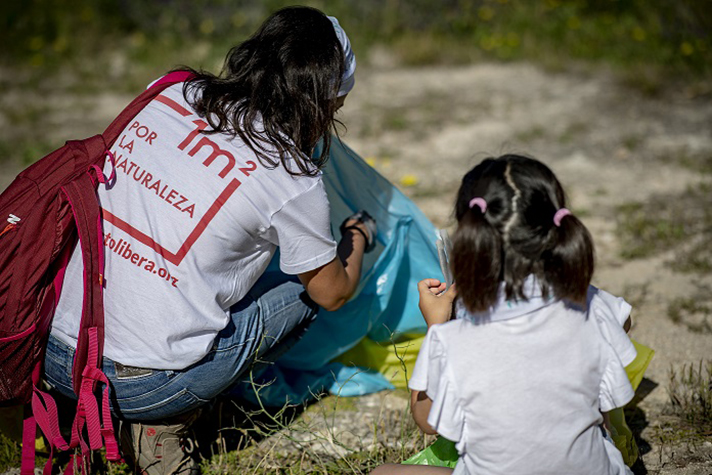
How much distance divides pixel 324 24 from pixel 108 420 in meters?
1.18

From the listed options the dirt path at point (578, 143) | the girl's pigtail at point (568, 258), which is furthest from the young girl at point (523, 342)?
the dirt path at point (578, 143)

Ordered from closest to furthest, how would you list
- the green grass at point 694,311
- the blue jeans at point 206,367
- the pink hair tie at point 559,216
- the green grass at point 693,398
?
the pink hair tie at point 559,216, the blue jeans at point 206,367, the green grass at point 693,398, the green grass at point 694,311

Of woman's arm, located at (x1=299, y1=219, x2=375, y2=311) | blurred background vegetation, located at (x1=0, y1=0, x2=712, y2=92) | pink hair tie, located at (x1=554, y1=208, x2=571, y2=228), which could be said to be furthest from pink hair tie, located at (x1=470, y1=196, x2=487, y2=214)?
blurred background vegetation, located at (x1=0, y1=0, x2=712, y2=92)

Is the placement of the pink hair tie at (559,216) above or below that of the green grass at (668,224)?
above

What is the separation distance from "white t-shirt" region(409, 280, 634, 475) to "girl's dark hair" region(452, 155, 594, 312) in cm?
6

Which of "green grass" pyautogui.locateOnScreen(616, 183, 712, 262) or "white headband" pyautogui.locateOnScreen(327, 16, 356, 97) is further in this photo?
"green grass" pyautogui.locateOnScreen(616, 183, 712, 262)

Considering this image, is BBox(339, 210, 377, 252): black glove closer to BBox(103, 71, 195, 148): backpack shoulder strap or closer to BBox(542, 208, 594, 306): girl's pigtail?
BBox(103, 71, 195, 148): backpack shoulder strap

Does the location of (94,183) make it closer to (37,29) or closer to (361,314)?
(361,314)

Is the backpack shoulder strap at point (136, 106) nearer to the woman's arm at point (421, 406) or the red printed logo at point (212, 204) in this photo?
the red printed logo at point (212, 204)

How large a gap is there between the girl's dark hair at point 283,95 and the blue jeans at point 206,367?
456 mm

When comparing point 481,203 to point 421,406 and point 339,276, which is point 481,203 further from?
point 339,276

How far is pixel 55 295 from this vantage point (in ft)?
6.22

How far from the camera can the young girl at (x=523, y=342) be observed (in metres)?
1.43

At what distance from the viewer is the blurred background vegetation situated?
17.7ft
